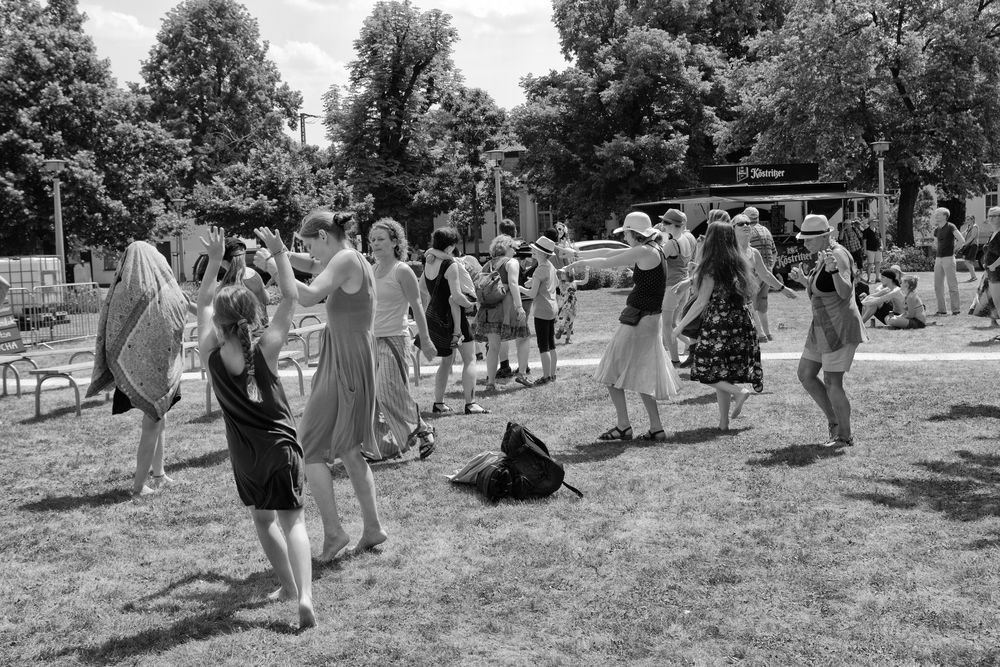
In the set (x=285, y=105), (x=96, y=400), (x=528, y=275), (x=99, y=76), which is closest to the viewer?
(x=96, y=400)

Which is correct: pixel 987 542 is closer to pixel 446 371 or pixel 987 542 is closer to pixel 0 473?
pixel 446 371

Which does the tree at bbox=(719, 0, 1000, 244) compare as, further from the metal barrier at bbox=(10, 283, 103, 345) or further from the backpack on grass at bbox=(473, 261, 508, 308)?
the backpack on grass at bbox=(473, 261, 508, 308)

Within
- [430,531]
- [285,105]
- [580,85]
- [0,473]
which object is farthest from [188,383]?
[285,105]

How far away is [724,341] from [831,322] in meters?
1.02

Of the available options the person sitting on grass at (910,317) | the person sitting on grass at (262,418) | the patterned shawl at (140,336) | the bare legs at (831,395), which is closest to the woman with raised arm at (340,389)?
the person sitting on grass at (262,418)

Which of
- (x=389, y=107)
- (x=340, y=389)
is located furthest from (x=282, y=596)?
(x=389, y=107)

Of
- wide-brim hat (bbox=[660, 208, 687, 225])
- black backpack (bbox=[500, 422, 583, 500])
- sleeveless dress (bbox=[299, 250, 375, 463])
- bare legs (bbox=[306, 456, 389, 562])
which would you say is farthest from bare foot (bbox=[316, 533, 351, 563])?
wide-brim hat (bbox=[660, 208, 687, 225])

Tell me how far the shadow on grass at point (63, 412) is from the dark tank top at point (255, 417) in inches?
270

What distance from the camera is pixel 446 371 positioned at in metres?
9.34

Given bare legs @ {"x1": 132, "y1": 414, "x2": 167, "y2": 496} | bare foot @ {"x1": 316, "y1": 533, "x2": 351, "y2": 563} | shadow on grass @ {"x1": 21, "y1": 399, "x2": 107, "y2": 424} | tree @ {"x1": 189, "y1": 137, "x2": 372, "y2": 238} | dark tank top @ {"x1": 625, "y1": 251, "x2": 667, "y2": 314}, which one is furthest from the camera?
tree @ {"x1": 189, "y1": 137, "x2": 372, "y2": 238}

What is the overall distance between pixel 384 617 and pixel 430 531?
1332mm

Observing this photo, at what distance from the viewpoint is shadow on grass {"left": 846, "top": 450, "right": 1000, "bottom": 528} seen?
582 cm

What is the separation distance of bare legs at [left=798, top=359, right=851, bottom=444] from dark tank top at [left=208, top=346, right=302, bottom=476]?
15.4 feet

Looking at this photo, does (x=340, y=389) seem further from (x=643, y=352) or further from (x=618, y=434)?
(x=618, y=434)
